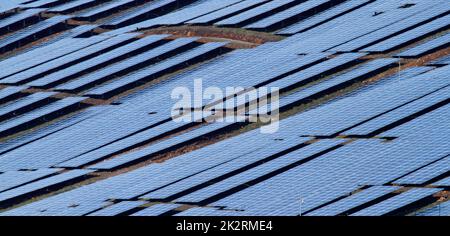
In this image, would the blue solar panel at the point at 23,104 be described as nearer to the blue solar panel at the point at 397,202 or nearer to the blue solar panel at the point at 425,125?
the blue solar panel at the point at 425,125

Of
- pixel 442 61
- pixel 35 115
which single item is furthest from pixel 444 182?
pixel 35 115

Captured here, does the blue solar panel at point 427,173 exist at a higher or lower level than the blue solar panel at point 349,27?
lower

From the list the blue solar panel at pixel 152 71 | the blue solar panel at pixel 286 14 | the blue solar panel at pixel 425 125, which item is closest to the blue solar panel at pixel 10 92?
the blue solar panel at pixel 152 71

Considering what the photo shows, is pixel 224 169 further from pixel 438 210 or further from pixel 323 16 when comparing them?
pixel 323 16

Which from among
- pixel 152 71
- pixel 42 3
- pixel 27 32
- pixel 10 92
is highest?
pixel 42 3

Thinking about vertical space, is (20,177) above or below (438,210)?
below

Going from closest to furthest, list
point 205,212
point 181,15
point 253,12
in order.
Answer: point 205,212, point 253,12, point 181,15

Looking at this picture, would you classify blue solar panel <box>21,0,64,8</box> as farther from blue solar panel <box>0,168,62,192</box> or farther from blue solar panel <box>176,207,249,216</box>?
blue solar panel <box>176,207,249,216</box>
